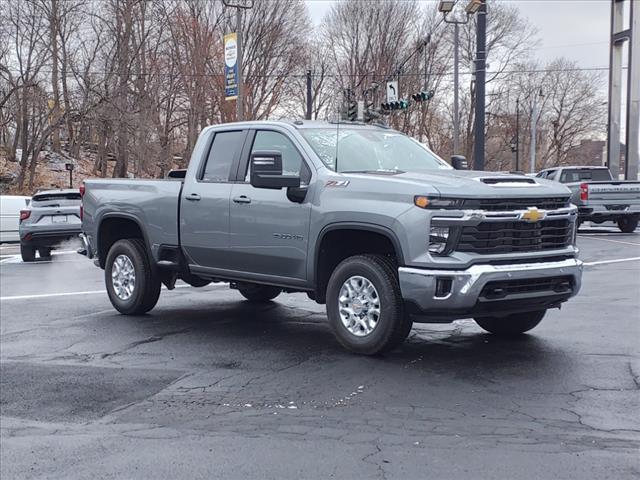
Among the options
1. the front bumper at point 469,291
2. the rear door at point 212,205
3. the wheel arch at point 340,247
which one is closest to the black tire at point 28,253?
the rear door at point 212,205

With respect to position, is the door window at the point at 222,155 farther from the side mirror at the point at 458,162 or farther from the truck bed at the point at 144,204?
the side mirror at the point at 458,162

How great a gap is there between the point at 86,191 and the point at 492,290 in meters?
5.87

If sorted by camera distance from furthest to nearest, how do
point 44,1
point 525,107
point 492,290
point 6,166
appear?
point 525,107 → point 6,166 → point 44,1 → point 492,290

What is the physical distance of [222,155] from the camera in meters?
8.37

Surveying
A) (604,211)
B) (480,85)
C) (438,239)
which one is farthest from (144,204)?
(604,211)

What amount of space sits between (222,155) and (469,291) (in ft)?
11.4

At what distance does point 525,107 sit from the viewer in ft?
228

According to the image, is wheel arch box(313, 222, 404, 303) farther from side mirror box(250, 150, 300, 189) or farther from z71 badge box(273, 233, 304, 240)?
side mirror box(250, 150, 300, 189)

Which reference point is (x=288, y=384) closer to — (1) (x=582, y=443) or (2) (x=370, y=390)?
(2) (x=370, y=390)

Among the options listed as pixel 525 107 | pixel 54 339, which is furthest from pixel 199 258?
pixel 525 107

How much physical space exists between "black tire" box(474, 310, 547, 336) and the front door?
190 cm

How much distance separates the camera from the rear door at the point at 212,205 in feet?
26.3

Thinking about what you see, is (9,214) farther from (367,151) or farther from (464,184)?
(464,184)

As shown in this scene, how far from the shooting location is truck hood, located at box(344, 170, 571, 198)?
615 cm
